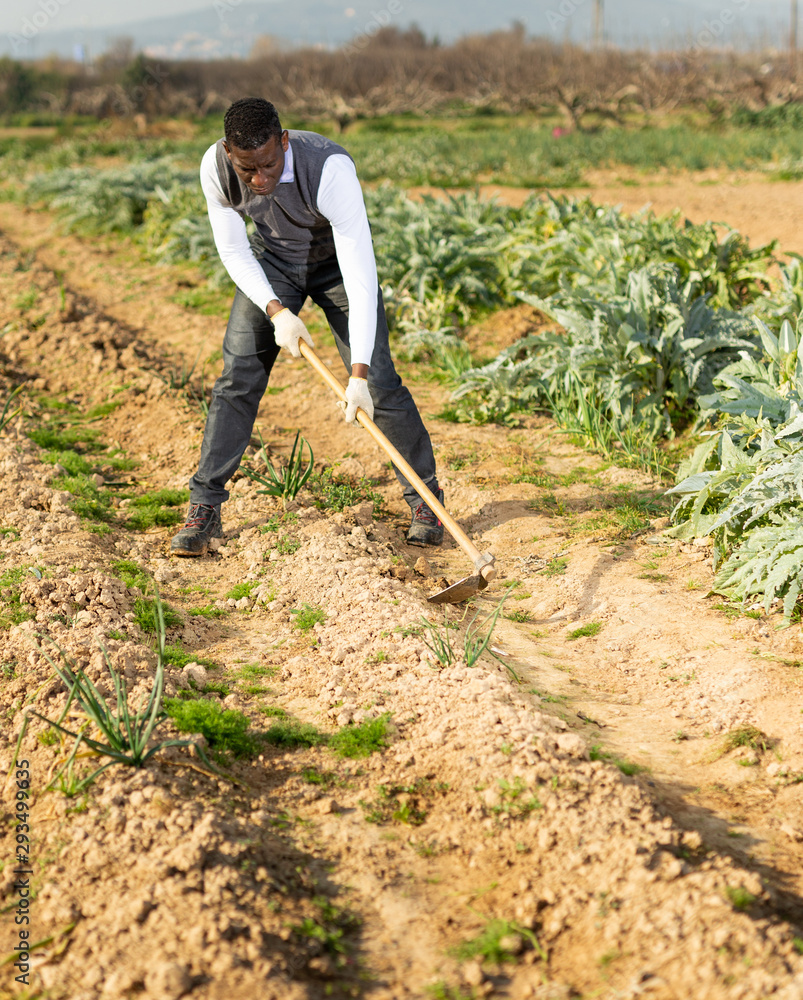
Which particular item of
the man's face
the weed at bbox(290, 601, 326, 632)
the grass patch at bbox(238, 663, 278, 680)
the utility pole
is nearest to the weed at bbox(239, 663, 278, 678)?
the grass patch at bbox(238, 663, 278, 680)

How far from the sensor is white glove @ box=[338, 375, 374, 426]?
3.39m

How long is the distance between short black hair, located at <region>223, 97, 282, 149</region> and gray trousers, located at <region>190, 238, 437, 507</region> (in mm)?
687

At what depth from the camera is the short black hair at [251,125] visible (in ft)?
9.59

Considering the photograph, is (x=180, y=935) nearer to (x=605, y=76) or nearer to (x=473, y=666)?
(x=473, y=666)

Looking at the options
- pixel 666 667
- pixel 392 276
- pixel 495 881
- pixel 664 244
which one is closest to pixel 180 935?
pixel 495 881

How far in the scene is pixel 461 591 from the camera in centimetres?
327

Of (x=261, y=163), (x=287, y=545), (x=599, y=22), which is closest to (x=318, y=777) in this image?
(x=287, y=545)

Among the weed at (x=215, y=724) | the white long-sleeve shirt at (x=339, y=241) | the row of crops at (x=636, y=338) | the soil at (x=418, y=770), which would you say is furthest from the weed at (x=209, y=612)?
the row of crops at (x=636, y=338)

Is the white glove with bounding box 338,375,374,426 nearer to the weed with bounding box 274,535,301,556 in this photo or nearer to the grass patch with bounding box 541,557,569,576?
the weed with bounding box 274,535,301,556

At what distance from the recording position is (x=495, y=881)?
212cm

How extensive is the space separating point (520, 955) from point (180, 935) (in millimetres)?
750

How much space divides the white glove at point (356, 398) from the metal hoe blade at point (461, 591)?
764 millimetres

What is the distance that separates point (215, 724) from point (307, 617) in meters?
0.71

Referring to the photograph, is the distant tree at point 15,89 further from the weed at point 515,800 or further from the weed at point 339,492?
the weed at point 515,800
